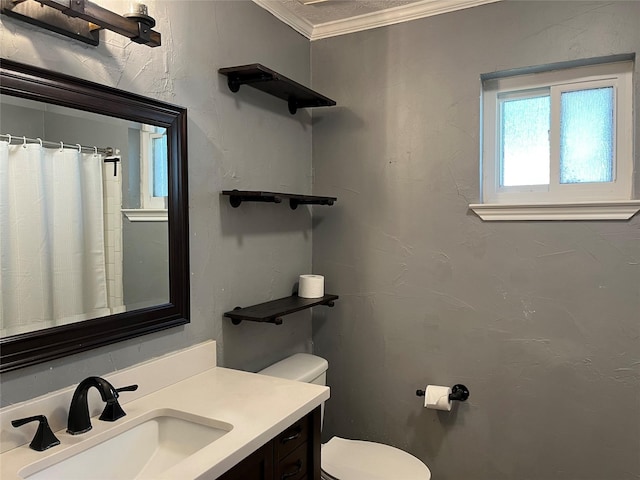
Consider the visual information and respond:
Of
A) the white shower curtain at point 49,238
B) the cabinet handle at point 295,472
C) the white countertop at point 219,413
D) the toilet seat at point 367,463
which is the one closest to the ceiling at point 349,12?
the white shower curtain at point 49,238

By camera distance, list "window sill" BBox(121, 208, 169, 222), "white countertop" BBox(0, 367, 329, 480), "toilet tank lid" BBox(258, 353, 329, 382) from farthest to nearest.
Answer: "toilet tank lid" BBox(258, 353, 329, 382) → "window sill" BBox(121, 208, 169, 222) → "white countertop" BBox(0, 367, 329, 480)

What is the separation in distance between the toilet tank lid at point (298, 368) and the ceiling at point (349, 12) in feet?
4.95

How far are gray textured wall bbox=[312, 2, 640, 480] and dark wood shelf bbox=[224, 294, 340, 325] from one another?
26 centimetres

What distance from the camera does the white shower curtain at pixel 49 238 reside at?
45.8 inches

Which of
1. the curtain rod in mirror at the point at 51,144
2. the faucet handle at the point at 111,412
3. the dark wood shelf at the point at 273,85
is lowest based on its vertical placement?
the faucet handle at the point at 111,412

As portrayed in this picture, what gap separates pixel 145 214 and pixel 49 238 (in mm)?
313

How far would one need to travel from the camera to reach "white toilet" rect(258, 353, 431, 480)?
6.05 ft

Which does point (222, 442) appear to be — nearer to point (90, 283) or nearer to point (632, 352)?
point (90, 283)

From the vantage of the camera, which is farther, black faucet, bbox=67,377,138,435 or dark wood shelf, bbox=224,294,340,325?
dark wood shelf, bbox=224,294,340,325

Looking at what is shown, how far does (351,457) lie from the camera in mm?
1985

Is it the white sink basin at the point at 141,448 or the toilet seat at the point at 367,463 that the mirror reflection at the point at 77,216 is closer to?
the white sink basin at the point at 141,448

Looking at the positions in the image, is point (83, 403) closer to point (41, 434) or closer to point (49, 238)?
point (41, 434)

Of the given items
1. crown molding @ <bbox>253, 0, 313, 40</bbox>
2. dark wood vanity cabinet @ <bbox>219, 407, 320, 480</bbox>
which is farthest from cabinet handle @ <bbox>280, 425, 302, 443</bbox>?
crown molding @ <bbox>253, 0, 313, 40</bbox>

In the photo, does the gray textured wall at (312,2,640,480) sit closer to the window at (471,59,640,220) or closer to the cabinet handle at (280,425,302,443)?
the window at (471,59,640,220)
